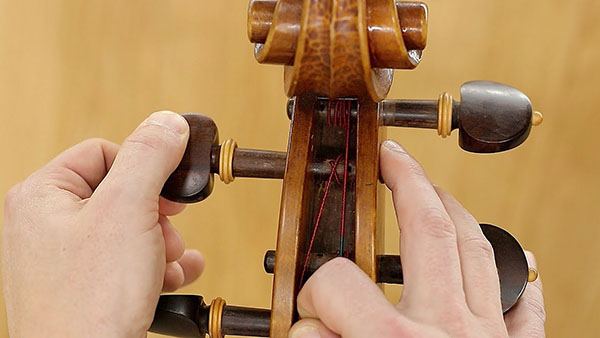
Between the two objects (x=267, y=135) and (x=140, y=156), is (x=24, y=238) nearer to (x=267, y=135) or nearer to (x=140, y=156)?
(x=140, y=156)

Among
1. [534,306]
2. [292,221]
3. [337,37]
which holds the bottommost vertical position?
[534,306]

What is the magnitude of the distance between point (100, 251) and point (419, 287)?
9.4 inches

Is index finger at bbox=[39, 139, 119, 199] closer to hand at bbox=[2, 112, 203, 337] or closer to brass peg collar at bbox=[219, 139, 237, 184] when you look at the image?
hand at bbox=[2, 112, 203, 337]

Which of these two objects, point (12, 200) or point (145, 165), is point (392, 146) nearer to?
point (145, 165)

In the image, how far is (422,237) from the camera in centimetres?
54

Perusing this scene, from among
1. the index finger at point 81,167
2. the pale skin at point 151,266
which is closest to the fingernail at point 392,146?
the pale skin at point 151,266

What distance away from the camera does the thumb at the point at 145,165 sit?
22.4 inches

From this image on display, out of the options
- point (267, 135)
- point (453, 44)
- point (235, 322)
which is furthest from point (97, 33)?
point (235, 322)

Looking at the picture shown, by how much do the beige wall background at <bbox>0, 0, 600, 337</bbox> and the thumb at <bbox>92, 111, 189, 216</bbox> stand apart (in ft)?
1.69

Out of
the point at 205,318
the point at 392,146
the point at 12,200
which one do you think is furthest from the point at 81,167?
the point at 392,146

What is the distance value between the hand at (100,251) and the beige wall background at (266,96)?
50 centimetres

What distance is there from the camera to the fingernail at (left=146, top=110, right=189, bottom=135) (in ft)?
2.01

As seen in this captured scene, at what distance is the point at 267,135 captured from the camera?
1148mm

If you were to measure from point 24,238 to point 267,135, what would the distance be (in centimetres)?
58
